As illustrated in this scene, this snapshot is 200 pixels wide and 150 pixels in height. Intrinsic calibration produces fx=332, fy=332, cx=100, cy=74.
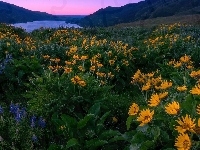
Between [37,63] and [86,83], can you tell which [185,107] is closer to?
[86,83]

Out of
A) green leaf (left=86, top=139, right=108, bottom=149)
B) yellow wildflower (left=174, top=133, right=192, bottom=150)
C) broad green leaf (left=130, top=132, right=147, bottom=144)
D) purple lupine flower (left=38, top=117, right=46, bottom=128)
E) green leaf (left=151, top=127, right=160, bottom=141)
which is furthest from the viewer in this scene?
purple lupine flower (left=38, top=117, right=46, bottom=128)

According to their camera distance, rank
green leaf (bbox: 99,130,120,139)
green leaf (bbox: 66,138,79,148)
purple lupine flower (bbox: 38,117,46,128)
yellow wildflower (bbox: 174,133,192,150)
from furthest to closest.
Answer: purple lupine flower (bbox: 38,117,46,128) → green leaf (bbox: 99,130,120,139) → green leaf (bbox: 66,138,79,148) → yellow wildflower (bbox: 174,133,192,150)

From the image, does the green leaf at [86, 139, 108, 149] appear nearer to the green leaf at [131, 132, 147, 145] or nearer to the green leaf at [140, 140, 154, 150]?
the green leaf at [131, 132, 147, 145]

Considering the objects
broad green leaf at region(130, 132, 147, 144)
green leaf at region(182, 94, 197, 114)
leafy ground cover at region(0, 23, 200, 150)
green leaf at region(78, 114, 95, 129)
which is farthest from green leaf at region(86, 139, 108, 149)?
green leaf at region(182, 94, 197, 114)

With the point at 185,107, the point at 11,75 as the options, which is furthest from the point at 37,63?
the point at 185,107

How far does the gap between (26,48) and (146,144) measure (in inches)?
268

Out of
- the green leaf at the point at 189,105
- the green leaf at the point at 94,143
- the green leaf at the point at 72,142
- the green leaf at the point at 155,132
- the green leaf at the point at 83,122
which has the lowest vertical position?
the green leaf at the point at 94,143

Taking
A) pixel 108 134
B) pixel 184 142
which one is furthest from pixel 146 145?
pixel 108 134

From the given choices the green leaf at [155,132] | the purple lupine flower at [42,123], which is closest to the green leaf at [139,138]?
the green leaf at [155,132]

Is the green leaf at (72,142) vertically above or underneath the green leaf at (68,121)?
underneath

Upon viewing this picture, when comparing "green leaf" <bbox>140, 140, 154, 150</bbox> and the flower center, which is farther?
"green leaf" <bbox>140, 140, 154, 150</bbox>

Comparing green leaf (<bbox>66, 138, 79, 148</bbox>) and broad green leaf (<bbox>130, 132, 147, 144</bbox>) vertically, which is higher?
broad green leaf (<bbox>130, 132, 147, 144</bbox>)

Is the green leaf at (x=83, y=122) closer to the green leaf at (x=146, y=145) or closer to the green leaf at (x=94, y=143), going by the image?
the green leaf at (x=94, y=143)

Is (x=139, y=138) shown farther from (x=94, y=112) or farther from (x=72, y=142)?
(x=94, y=112)
